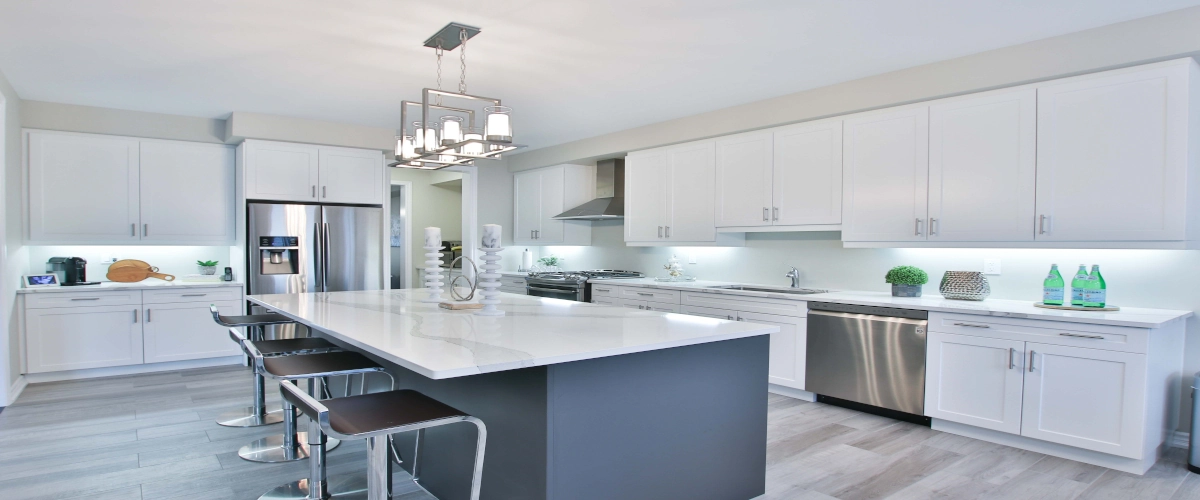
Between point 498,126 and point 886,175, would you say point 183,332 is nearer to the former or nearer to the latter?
point 498,126

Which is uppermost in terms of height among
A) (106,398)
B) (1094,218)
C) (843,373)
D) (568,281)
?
(1094,218)

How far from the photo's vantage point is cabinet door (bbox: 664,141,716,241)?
5043 millimetres

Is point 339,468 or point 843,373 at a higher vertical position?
point 843,373

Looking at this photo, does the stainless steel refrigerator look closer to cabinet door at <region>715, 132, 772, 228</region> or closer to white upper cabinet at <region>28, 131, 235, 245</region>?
white upper cabinet at <region>28, 131, 235, 245</region>

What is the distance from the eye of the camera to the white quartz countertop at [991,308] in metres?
2.89

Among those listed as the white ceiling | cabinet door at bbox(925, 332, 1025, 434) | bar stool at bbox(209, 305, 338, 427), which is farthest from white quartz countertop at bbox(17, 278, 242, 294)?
cabinet door at bbox(925, 332, 1025, 434)

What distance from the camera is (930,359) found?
3.50 meters

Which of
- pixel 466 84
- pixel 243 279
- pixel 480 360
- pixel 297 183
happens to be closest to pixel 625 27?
pixel 466 84

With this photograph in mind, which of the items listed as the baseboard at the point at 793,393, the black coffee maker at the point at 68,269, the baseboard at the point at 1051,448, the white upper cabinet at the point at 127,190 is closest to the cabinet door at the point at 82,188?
the white upper cabinet at the point at 127,190

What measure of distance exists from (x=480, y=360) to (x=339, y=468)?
5.64ft

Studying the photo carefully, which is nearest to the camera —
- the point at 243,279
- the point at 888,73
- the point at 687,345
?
the point at 687,345

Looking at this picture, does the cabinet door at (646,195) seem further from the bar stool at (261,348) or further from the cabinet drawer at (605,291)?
the bar stool at (261,348)

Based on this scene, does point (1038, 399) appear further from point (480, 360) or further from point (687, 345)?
A: point (480, 360)

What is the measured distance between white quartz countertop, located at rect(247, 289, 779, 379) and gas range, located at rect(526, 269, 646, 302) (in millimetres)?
2386
